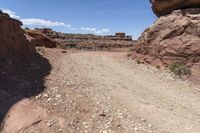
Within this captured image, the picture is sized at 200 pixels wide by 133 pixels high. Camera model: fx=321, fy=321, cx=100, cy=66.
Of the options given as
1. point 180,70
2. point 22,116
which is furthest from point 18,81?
point 180,70

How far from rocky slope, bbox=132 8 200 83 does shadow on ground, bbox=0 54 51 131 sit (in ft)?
19.5

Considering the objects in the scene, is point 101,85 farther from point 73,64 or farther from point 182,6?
point 182,6

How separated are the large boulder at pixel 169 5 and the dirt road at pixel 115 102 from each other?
5.40 meters

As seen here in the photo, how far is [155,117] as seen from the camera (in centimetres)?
861

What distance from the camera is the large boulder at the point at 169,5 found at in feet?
57.3

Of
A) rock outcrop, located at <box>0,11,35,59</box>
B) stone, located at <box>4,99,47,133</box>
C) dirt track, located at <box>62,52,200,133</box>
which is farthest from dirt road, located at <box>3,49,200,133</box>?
rock outcrop, located at <box>0,11,35,59</box>

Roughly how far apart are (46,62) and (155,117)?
23.2 feet

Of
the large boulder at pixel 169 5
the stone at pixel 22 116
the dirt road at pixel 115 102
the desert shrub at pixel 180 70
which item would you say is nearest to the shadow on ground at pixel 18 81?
the stone at pixel 22 116

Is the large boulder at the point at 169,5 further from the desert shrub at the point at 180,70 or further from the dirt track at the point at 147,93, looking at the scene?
the dirt track at the point at 147,93

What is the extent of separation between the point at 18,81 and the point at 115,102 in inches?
132

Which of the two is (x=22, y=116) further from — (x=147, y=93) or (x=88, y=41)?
(x=88, y=41)

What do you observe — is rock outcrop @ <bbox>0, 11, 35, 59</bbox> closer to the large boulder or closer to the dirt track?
the dirt track

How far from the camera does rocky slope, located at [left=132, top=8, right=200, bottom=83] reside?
15117mm

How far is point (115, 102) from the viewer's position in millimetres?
9414
